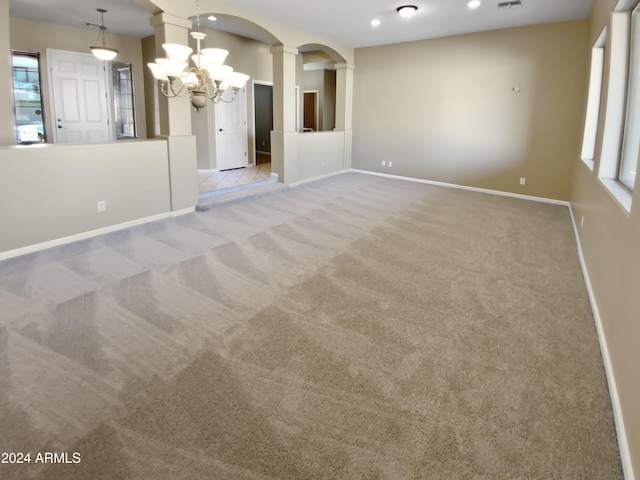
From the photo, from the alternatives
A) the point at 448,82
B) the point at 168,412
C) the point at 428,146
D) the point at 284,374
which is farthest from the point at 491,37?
the point at 168,412

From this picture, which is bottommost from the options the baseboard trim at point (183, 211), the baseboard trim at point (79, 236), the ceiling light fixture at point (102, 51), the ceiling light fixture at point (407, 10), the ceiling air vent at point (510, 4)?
the baseboard trim at point (79, 236)

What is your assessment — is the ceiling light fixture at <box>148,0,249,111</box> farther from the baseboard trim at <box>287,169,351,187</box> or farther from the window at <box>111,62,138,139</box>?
the window at <box>111,62,138,139</box>

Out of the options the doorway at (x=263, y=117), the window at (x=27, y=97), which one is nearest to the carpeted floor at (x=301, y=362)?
the window at (x=27, y=97)

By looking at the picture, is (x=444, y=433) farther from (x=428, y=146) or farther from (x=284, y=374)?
(x=428, y=146)


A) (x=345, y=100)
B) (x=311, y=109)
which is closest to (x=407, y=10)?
(x=345, y=100)

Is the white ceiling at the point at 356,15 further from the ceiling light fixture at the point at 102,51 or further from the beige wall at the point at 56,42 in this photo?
the beige wall at the point at 56,42

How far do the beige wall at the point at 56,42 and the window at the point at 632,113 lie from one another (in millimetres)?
8274

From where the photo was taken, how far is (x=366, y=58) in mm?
8414

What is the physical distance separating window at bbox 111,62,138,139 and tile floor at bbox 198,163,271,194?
215 centimetres

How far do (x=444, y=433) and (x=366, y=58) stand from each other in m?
8.17

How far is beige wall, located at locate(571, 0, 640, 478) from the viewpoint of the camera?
5.50 feet

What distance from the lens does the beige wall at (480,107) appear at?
6.26 meters

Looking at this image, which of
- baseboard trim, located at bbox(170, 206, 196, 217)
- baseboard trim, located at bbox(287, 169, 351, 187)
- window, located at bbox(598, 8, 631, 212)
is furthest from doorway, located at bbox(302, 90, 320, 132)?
window, located at bbox(598, 8, 631, 212)

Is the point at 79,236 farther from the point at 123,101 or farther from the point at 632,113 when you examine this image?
the point at 632,113
